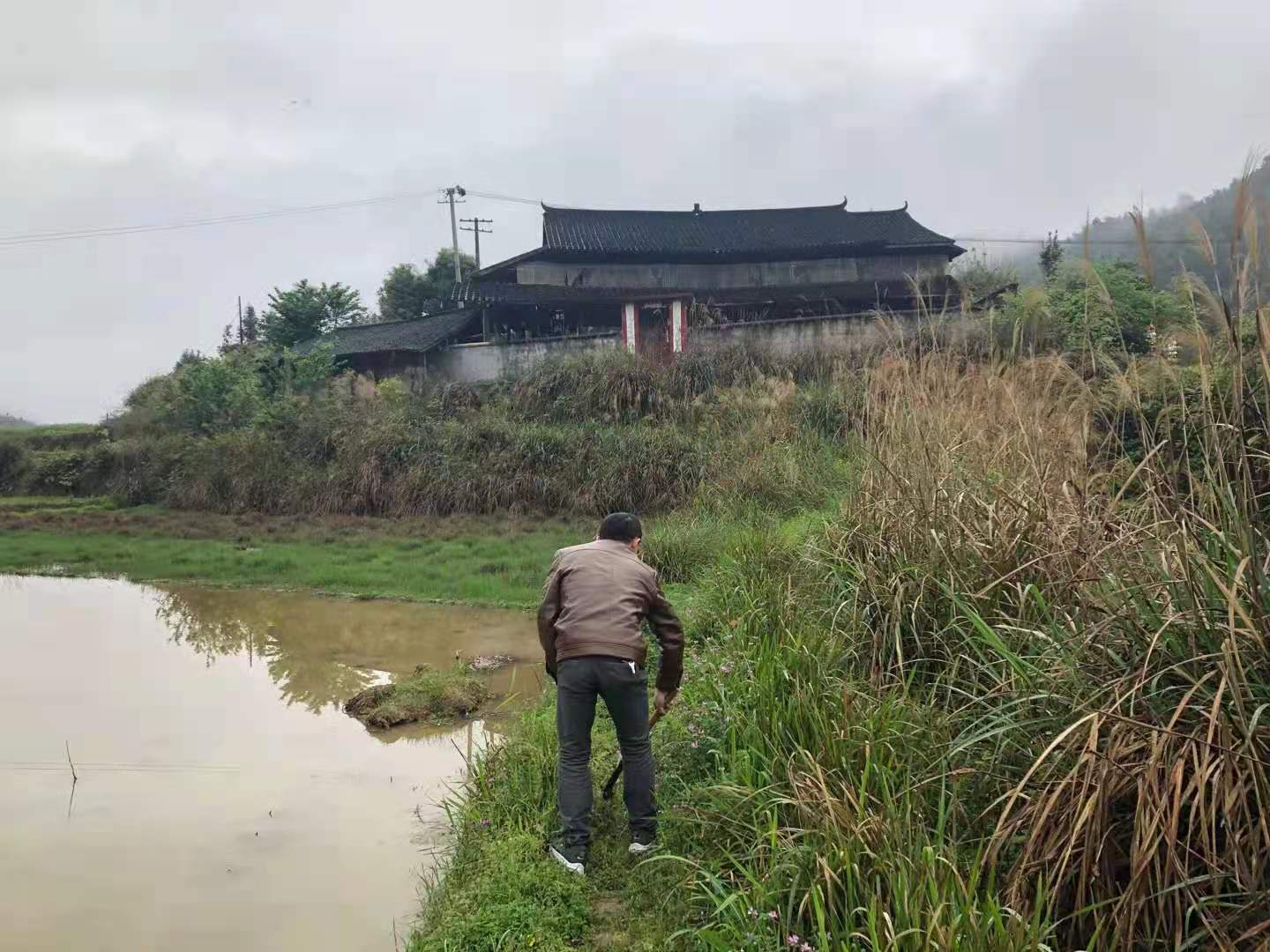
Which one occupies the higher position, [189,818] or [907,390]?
[907,390]

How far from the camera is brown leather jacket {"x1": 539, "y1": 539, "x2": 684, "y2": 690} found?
367 cm

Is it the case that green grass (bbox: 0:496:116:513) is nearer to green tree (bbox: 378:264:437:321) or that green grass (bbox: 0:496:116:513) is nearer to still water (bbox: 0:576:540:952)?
still water (bbox: 0:576:540:952)

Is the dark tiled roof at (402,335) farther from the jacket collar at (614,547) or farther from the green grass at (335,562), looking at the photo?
the jacket collar at (614,547)

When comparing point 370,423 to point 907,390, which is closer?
point 907,390

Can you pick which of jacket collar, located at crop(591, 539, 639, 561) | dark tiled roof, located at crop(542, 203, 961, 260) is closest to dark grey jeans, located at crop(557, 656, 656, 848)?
jacket collar, located at crop(591, 539, 639, 561)

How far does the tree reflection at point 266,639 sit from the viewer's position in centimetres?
707

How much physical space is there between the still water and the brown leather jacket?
1398 mm

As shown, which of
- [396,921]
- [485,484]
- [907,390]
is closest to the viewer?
[396,921]

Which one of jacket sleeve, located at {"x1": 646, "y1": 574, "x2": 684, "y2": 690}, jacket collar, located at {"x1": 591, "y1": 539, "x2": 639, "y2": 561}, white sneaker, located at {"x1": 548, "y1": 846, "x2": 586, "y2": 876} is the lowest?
white sneaker, located at {"x1": 548, "y1": 846, "x2": 586, "y2": 876}

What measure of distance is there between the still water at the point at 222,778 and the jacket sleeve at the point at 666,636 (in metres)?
1.50

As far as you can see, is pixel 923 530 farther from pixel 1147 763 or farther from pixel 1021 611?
pixel 1147 763

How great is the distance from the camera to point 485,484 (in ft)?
49.6

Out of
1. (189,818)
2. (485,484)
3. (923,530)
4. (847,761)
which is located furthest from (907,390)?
(485,484)

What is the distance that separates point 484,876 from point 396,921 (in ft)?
1.83
